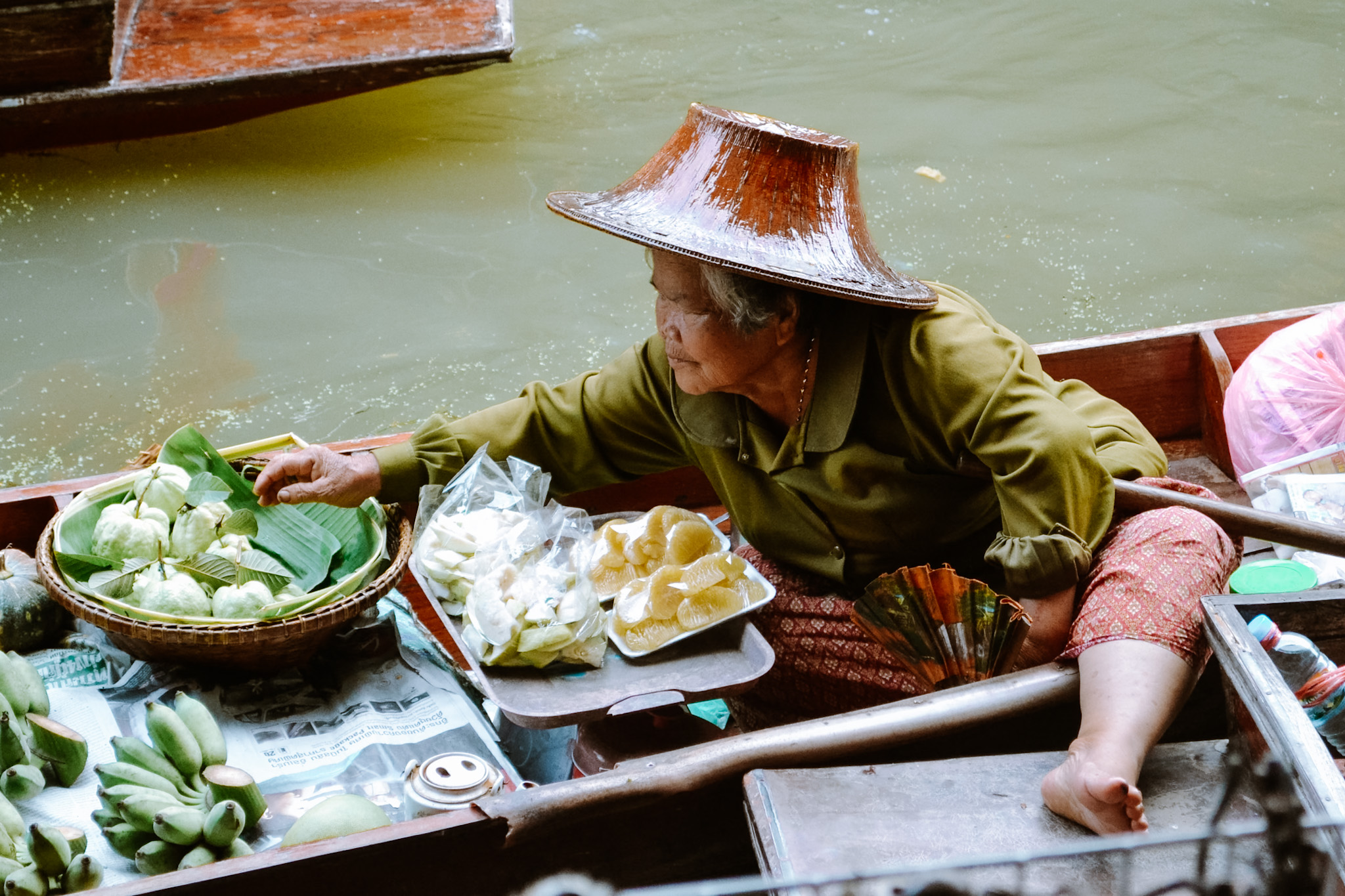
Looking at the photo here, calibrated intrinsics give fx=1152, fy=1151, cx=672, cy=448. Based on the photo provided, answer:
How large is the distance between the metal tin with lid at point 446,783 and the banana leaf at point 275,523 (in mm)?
430

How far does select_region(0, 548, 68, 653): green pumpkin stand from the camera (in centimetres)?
184

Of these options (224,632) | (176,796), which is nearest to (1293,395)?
(224,632)

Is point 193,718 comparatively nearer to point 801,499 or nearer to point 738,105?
point 801,499

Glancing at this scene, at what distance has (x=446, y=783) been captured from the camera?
153cm

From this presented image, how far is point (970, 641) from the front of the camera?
161 cm

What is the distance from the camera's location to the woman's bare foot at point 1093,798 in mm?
1271

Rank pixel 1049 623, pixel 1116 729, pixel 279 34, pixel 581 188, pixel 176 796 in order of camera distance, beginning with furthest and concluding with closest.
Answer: pixel 581 188, pixel 279 34, pixel 1049 623, pixel 176 796, pixel 1116 729

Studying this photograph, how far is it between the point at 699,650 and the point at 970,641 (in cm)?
41

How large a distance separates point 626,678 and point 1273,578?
1234 millimetres

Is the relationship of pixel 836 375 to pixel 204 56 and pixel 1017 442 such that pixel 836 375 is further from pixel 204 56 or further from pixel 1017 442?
pixel 204 56

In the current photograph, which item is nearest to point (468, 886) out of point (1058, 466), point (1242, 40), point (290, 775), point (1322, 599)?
point (290, 775)

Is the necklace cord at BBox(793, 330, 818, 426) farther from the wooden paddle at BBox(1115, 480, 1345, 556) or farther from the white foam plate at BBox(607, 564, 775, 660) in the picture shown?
the wooden paddle at BBox(1115, 480, 1345, 556)

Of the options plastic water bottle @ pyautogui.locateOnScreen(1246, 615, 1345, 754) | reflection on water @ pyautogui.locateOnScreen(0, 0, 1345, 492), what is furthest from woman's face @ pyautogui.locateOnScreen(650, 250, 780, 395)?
reflection on water @ pyautogui.locateOnScreen(0, 0, 1345, 492)

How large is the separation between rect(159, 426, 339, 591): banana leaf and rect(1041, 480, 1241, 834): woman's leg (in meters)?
1.16
